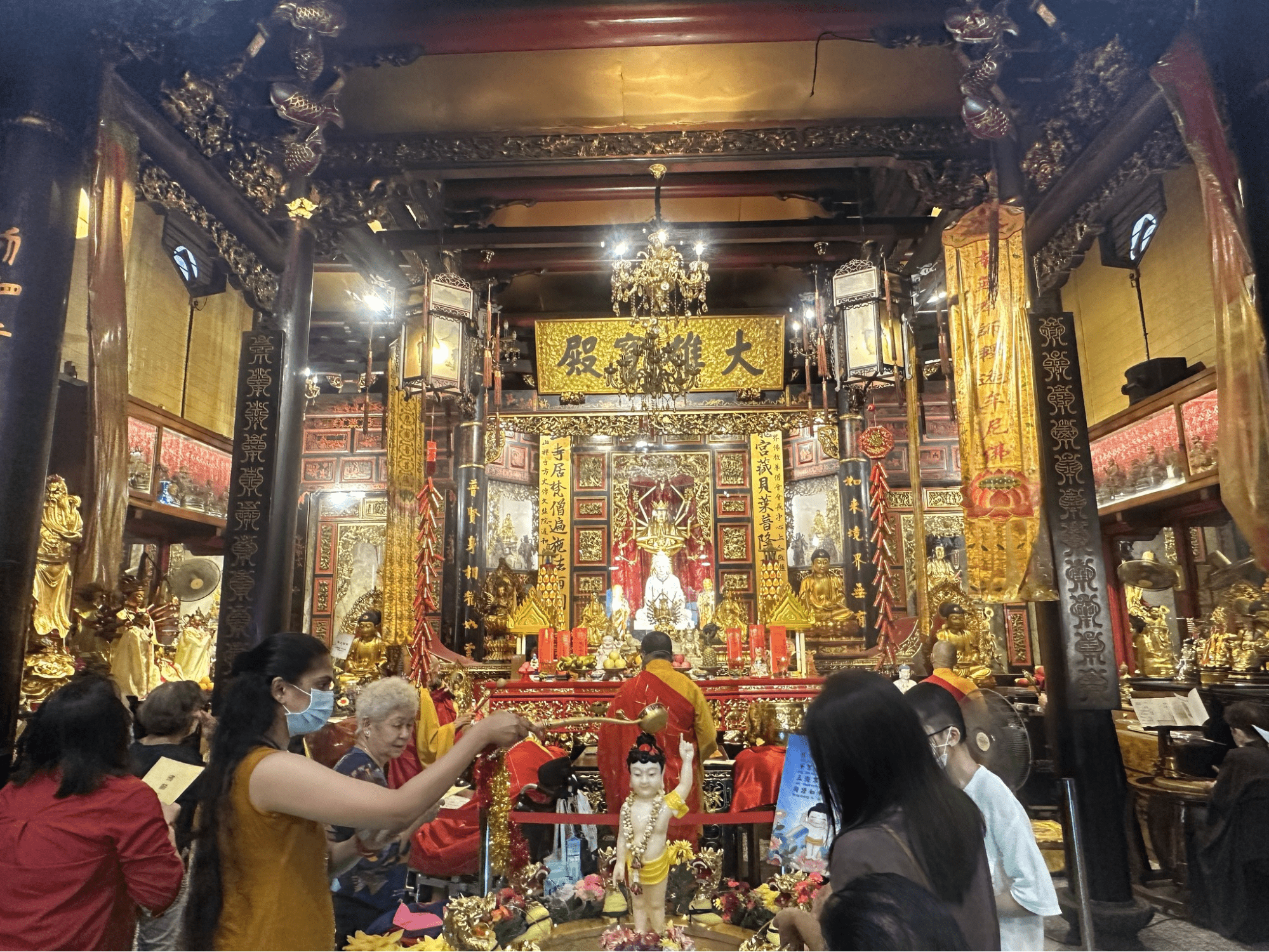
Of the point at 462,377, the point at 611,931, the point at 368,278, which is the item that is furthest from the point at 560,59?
the point at 611,931

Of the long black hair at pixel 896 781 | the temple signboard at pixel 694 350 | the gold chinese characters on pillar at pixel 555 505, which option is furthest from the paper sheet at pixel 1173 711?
the gold chinese characters on pillar at pixel 555 505

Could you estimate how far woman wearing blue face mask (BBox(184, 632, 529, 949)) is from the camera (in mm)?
1497

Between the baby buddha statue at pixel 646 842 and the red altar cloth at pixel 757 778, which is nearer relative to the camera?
the baby buddha statue at pixel 646 842

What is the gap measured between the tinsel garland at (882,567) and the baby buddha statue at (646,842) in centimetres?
474

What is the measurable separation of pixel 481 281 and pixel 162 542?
5.05 m

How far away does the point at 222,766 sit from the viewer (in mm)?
1628

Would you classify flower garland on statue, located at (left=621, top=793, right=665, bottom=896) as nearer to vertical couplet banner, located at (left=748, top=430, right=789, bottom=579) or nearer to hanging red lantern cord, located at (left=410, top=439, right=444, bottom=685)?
hanging red lantern cord, located at (left=410, top=439, right=444, bottom=685)

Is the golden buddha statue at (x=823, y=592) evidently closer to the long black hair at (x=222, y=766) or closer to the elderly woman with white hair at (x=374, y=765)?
the elderly woman with white hair at (x=374, y=765)

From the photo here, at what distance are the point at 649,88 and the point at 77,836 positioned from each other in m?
5.37

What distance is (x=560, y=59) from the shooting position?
16.9 ft

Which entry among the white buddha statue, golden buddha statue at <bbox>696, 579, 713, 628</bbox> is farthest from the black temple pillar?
golden buddha statue at <bbox>696, 579, 713, 628</bbox>

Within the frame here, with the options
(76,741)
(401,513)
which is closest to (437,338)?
(401,513)

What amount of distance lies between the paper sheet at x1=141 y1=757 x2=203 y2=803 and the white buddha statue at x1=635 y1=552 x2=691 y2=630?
827cm

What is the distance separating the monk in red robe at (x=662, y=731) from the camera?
4.48 meters
